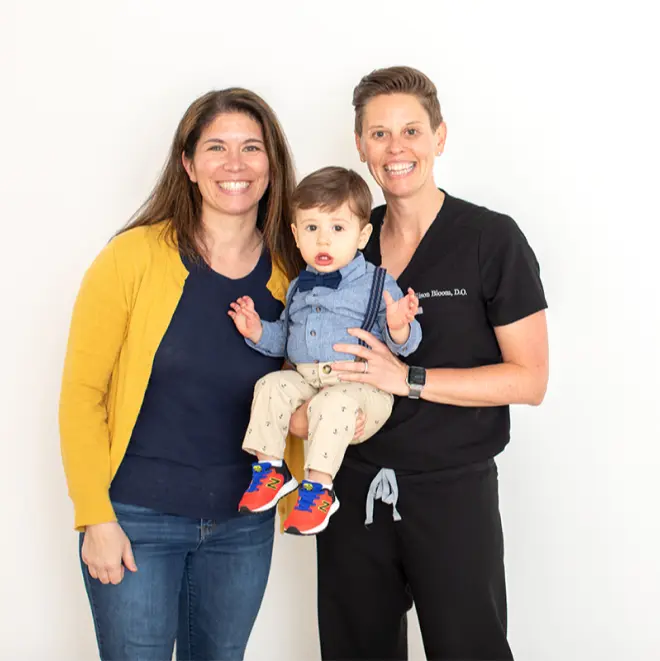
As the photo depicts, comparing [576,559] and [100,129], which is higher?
[100,129]

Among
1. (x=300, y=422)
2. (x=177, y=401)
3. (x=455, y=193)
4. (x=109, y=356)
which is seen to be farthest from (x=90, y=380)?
(x=455, y=193)

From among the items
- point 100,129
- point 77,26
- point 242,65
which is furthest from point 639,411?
point 77,26

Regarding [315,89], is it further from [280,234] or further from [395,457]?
[395,457]

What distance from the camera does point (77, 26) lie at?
2.93m

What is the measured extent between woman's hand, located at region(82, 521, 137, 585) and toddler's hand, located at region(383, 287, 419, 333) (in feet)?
2.69

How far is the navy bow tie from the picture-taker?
2.05 m

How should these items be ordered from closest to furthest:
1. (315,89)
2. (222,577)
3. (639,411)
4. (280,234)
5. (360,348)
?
1. (360,348)
2. (222,577)
3. (280,234)
4. (639,411)
5. (315,89)

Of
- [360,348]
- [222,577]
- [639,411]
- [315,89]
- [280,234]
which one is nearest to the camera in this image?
[360,348]

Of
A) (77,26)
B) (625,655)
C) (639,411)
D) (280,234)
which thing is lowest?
(625,655)

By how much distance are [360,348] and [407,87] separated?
2.27 ft

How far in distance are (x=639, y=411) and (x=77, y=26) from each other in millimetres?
2361

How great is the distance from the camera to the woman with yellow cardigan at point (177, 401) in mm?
1973

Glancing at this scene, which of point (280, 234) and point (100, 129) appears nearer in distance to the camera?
point (280, 234)

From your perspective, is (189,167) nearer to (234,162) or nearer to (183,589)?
(234,162)
